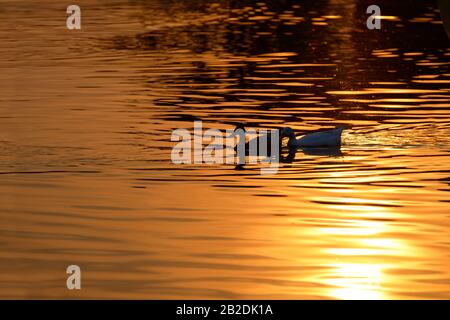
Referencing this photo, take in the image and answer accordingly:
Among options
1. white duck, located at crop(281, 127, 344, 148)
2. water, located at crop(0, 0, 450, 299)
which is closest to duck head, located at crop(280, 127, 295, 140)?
white duck, located at crop(281, 127, 344, 148)

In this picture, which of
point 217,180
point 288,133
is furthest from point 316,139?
point 217,180

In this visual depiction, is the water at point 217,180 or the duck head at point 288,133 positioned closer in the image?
the water at point 217,180

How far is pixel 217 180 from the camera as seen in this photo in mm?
22438

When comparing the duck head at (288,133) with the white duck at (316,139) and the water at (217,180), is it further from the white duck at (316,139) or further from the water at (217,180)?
the water at (217,180)

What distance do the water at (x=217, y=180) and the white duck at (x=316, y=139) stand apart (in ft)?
1.03

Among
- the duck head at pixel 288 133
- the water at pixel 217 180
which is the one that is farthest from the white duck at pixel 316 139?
the water at pixel 217 180

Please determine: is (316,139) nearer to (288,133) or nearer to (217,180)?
(288,133)

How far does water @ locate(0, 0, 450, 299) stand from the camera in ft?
54.0

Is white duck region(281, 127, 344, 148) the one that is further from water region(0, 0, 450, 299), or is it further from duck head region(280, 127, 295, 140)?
water region(0, 0, 450, 299)

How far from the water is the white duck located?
1.03 ft

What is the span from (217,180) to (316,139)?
356 cm

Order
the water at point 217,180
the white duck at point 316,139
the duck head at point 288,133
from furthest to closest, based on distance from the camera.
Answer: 1. the duck head at point 288,133
2. the white duck at point 316,139
3. the water at point 217,180

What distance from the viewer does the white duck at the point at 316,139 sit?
25156mm

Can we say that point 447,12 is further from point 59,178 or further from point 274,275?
point 274,275
